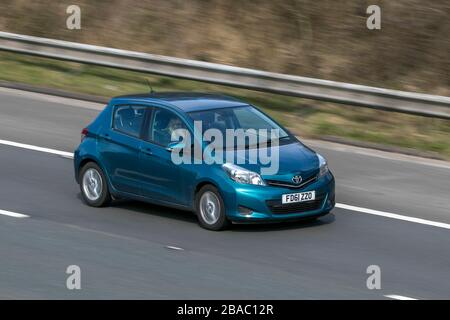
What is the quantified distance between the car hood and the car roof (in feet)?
3.24

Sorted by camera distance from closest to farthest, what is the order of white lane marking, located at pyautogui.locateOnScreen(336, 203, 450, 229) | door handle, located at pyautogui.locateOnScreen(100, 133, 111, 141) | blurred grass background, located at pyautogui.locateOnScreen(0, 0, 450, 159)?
1. white lane marking, located at pyautogui.locateOnScreen(336, 203, 450, 229)
2. door handle, located at pyautogui.locateOnScreen(100, 133, 111, 141)
3. blurred grass background, located at pyautogui.locateOnScreen(0, 0, 450, 159)

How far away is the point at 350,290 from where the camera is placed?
10477 millimetres

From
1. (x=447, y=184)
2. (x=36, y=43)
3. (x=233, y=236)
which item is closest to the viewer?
(x=233, y=236)

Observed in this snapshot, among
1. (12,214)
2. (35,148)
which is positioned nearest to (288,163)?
(12,214)

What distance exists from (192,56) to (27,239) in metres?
12.8

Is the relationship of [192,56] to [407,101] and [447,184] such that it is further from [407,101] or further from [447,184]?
[447,184]

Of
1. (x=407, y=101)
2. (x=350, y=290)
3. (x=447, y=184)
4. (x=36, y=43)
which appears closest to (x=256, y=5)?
(x=36, y=43)

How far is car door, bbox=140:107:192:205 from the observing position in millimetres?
13008

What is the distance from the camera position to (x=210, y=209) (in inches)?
502
